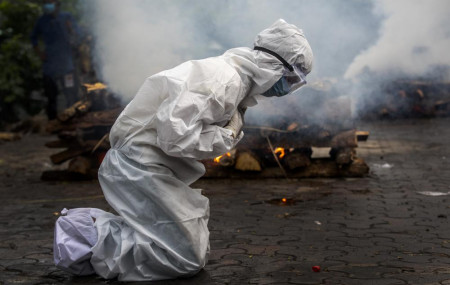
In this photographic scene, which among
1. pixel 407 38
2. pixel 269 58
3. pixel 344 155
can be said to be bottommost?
pixel 344 155

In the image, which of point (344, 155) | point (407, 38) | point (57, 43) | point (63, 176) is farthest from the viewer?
point (407, 38)

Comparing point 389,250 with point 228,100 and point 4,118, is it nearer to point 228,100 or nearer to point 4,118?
point 228,100

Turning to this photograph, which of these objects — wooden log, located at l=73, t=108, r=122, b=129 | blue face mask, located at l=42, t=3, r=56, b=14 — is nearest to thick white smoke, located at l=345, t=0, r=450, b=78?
wooden log, located at l=73, t=108, r=122, b=129

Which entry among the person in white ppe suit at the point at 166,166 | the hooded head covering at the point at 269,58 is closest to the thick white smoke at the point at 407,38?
the hooded head covering at the point at 269,58

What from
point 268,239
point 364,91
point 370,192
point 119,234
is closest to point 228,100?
point 119,234

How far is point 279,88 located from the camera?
182 inches

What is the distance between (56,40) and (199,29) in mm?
2927

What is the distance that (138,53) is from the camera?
9.84 metres

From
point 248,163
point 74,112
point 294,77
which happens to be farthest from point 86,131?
point 294,77

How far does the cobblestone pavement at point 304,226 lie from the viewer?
4531 mm

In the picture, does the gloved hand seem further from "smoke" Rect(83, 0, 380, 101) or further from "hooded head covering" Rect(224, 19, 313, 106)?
"smoke" Rect(83, 0, 380, 101)

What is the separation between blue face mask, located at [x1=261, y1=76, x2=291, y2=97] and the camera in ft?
15.1

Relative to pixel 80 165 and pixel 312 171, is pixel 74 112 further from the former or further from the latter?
pixel 312 171

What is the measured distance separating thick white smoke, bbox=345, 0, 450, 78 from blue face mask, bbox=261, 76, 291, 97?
643 cm
